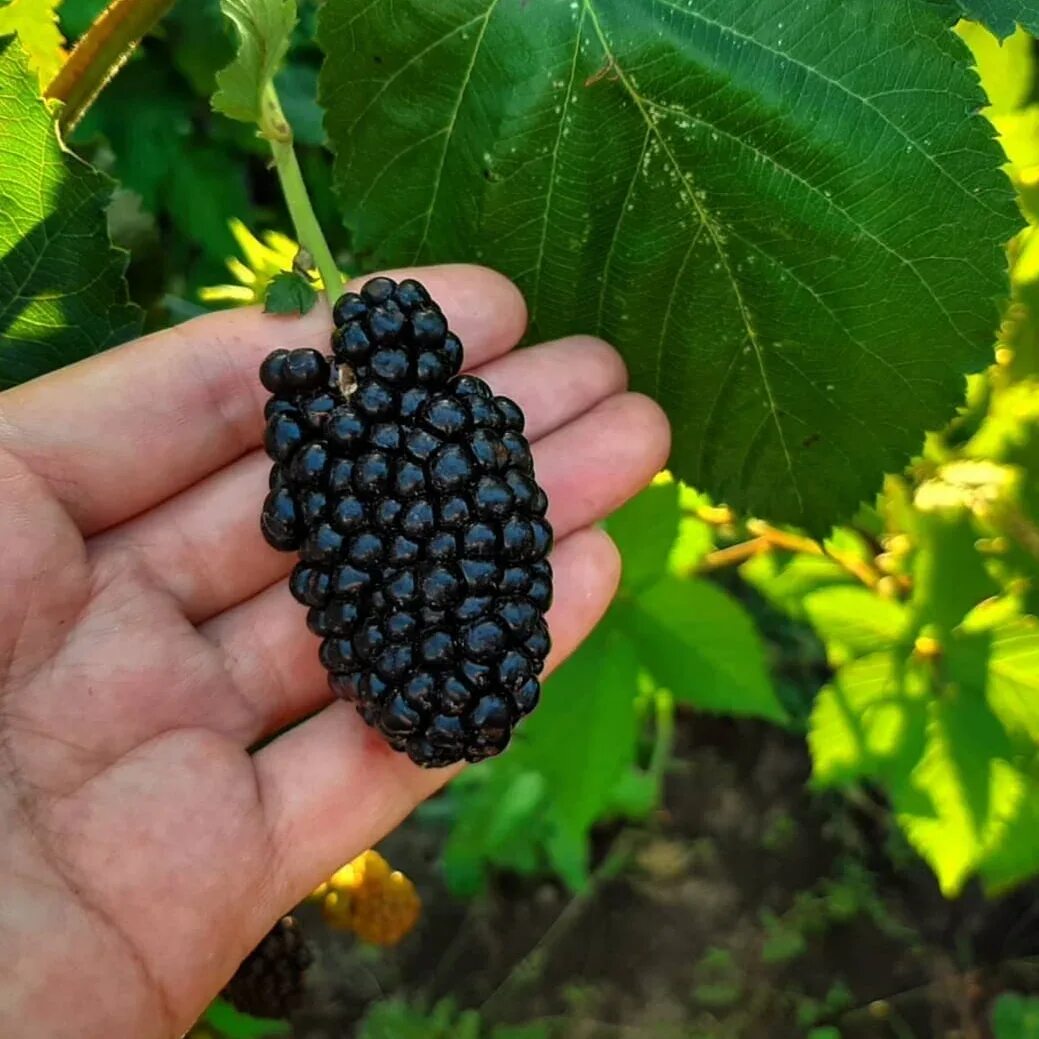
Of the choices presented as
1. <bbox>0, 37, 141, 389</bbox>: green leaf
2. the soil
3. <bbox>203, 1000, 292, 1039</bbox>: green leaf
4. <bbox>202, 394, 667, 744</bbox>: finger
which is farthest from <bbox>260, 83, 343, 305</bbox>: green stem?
the soil

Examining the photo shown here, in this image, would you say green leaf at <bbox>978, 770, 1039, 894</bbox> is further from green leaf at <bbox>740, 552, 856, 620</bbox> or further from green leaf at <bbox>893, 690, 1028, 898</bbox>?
green leaf at <bbox>740, 552, 856, 620</bbox>

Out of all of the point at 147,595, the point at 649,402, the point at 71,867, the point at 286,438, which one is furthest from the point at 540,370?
the point at 71,867

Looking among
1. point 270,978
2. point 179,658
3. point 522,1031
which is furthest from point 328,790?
point 522,1031

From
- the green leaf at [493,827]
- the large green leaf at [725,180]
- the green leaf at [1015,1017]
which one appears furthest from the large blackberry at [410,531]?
the green leaf at [1015,1017]

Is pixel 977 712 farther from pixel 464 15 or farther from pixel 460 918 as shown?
pixel 460 918

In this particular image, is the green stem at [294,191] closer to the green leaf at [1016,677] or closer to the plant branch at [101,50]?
the plant branch at [101,50]

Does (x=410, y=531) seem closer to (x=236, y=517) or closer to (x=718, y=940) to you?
(x=236, y=517)
